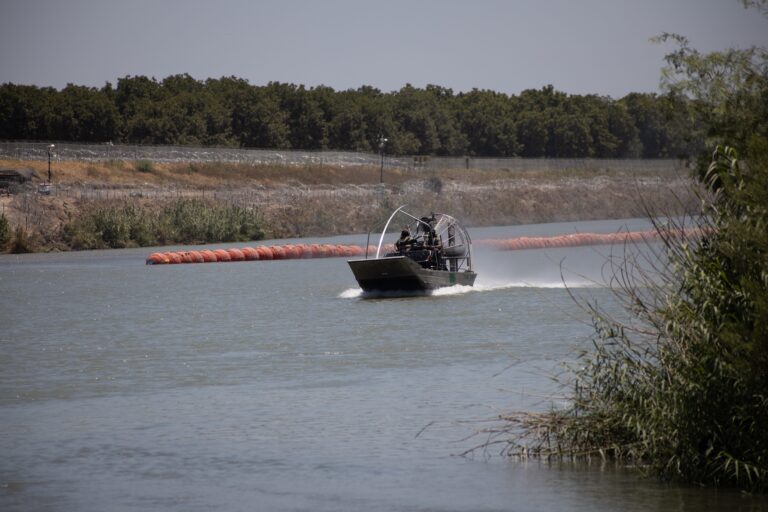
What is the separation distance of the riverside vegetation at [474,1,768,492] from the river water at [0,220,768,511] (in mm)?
473

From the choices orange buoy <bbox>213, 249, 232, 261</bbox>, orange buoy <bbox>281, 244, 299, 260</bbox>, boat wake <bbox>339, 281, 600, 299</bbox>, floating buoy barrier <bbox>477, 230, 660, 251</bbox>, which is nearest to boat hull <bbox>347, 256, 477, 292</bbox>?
boat wake <bbox>339, 281, 600, 299</bbox>

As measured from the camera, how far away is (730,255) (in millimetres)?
15773

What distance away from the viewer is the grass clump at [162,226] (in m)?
92.0

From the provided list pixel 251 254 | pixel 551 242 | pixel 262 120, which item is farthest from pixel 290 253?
pixel 262 120

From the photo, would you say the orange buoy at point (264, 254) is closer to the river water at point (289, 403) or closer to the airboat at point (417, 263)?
the river water at point (289, 403)

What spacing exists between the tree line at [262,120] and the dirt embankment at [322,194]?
17.2 meters

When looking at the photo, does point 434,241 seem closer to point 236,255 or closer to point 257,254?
point 236,255

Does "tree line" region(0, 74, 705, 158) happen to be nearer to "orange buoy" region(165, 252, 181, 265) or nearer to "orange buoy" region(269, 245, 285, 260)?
"orange buoy" region(269, 245, 285, 260)

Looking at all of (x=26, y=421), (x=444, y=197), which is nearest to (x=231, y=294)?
(x=26, y=421)

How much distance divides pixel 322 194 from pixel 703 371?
108m

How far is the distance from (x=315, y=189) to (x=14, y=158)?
3099cm

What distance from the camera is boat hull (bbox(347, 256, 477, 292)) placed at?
44.5m

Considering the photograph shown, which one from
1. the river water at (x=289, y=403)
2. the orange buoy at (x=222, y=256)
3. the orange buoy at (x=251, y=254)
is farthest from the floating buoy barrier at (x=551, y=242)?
the river water at (x=289, y=403)

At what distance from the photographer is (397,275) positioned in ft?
148
